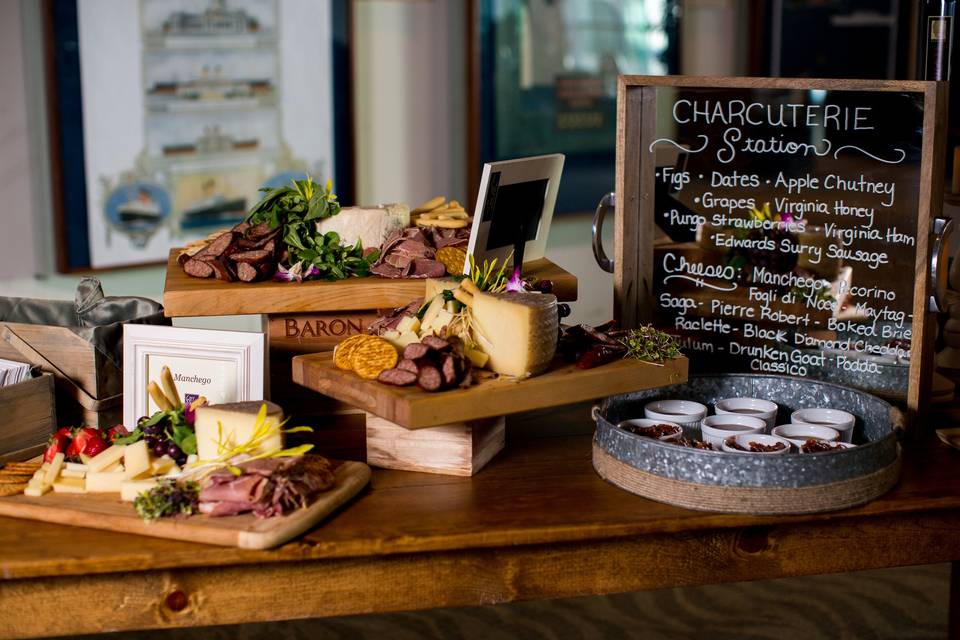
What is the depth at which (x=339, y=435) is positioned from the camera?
2.25 m

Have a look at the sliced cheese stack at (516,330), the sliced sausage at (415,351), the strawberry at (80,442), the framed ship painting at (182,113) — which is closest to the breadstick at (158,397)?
the strawberry at (80,442)

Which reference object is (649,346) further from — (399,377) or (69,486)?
(69,486)

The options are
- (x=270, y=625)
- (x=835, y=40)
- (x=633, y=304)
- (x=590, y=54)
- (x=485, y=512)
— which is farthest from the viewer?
(x=835, y=40)

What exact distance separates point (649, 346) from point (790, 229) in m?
0.46

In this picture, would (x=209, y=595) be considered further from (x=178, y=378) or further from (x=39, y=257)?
(x=39, y=257)

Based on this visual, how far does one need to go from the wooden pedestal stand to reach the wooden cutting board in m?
0.17

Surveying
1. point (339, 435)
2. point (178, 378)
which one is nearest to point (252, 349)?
point (178, 378)

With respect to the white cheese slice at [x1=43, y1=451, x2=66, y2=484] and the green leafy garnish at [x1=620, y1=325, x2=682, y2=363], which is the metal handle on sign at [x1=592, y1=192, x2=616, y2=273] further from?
the white cheese slice at [x1=43, y1=451, x2=66, y2=484]

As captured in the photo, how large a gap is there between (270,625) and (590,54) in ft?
8.51

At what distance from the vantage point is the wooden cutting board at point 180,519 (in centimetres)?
174

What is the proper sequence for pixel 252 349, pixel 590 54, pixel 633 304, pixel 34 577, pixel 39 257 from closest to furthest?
pixel 34 577
pixel 252 349
pixel 633 304
pixel 39 257
pixel 590 54

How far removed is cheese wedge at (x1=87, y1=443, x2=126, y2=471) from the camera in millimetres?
1905

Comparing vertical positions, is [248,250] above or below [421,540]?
above

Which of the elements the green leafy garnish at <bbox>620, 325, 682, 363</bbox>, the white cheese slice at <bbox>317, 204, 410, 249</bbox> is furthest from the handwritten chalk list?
the white cheese slice at <bbox>317, 204, 410, 249</bbox>
